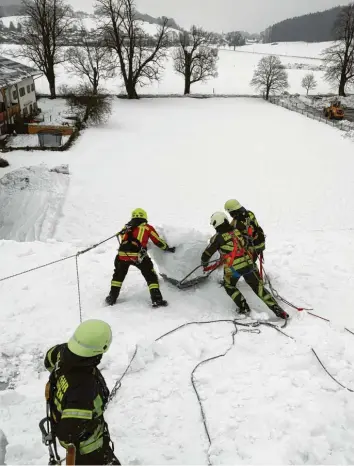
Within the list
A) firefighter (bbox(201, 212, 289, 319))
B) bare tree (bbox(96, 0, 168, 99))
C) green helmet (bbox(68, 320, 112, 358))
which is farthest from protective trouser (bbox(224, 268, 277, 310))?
bare tree (bbox(96, 0, 168, 99))

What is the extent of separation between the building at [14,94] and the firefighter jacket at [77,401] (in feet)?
78.4

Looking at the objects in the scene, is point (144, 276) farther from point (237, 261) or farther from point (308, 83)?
point (308, 83)

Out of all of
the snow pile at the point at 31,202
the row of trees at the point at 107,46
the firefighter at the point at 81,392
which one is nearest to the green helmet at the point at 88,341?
the firefighter at the point at 81,392

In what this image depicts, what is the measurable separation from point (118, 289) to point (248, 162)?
14.8 meters

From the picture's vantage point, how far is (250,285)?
5969 millimetres

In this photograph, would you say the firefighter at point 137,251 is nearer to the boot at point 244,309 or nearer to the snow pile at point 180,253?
the snow pile at point 180,253

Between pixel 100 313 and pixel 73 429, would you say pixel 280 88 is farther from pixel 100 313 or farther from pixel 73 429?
pixel 73 429

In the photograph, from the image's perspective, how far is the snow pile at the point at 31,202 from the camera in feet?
40.0

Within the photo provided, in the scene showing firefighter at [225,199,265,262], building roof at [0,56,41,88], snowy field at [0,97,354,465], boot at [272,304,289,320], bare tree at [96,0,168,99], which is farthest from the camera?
bare tree at [96,0,168,99]

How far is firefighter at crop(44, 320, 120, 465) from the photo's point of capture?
275cm

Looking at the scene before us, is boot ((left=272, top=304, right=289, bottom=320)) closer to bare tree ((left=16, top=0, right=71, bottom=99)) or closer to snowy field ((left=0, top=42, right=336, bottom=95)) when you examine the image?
bare tree ((left=16, top=0, right=71, bottom=99))

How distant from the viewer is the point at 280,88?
42656mm

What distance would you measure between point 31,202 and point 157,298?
9744 millimetres

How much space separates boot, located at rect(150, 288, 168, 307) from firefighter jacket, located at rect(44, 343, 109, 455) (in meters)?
3.15
